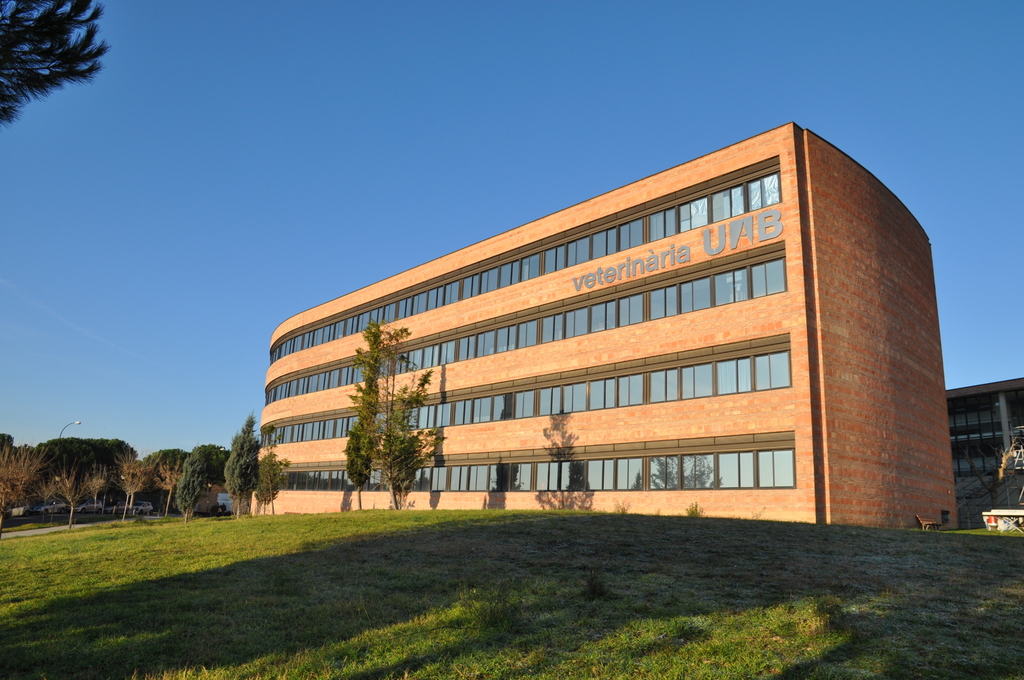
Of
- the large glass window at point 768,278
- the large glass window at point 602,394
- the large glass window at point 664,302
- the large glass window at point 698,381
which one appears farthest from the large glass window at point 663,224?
the large glass window at point 602,394

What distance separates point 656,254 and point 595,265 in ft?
12.4

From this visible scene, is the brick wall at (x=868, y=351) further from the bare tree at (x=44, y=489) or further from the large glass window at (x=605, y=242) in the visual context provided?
the bare tree at (x=44, y=489)

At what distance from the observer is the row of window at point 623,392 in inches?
1102

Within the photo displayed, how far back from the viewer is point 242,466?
47750 millimetres

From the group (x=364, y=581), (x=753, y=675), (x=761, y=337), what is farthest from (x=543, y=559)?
(x=761, y=337)

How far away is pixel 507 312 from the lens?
39.9 meters

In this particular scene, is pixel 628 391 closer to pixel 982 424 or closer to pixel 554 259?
pixel 554 259

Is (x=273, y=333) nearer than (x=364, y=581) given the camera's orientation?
No

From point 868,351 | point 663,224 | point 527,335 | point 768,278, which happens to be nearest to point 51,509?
point 527,335

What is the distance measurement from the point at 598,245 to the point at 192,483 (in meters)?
31.1

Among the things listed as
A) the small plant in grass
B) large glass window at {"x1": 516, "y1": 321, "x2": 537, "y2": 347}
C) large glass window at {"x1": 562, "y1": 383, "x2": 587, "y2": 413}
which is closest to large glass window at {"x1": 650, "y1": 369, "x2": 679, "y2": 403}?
large glass window at {"x1": 562, "y1": 383, "x2": 587, "y2": 413}

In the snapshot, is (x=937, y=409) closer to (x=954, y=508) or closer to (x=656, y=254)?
(x=954, y=508)

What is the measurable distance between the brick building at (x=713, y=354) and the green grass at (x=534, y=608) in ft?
25.8

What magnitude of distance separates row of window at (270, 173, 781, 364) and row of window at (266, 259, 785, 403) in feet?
8.96
